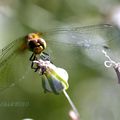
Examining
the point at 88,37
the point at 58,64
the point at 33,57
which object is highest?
the point at 58,64

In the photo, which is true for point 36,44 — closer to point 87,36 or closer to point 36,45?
point 36,45

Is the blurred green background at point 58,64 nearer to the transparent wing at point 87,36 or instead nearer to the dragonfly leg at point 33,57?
the transparent wing at point 87,36

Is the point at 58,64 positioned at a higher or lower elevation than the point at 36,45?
higher

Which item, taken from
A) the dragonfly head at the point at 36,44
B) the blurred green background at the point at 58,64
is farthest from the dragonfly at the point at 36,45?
the blurred green background at the point at 58,64

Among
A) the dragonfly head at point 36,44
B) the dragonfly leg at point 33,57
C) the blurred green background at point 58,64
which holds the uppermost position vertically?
the blurred green background at point 58,64

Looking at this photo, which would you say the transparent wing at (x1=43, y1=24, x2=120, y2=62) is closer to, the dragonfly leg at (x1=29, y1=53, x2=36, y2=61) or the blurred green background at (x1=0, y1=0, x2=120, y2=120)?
the dragonfly leg at (x1=29, y1=53, x2=36, y2=61)

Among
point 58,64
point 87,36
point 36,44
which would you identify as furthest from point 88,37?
point 58,64

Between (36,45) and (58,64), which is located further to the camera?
(58,64)

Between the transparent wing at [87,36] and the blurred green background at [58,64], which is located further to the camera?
the blurred green background at [58,64]

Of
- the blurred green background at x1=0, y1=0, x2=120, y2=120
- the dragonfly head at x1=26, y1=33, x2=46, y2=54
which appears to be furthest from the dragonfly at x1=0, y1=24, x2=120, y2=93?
the blurred green background at x1=0, y1=0, x2=120, y2=120

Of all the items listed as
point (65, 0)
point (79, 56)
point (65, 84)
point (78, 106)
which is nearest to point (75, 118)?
point (65, 84)
